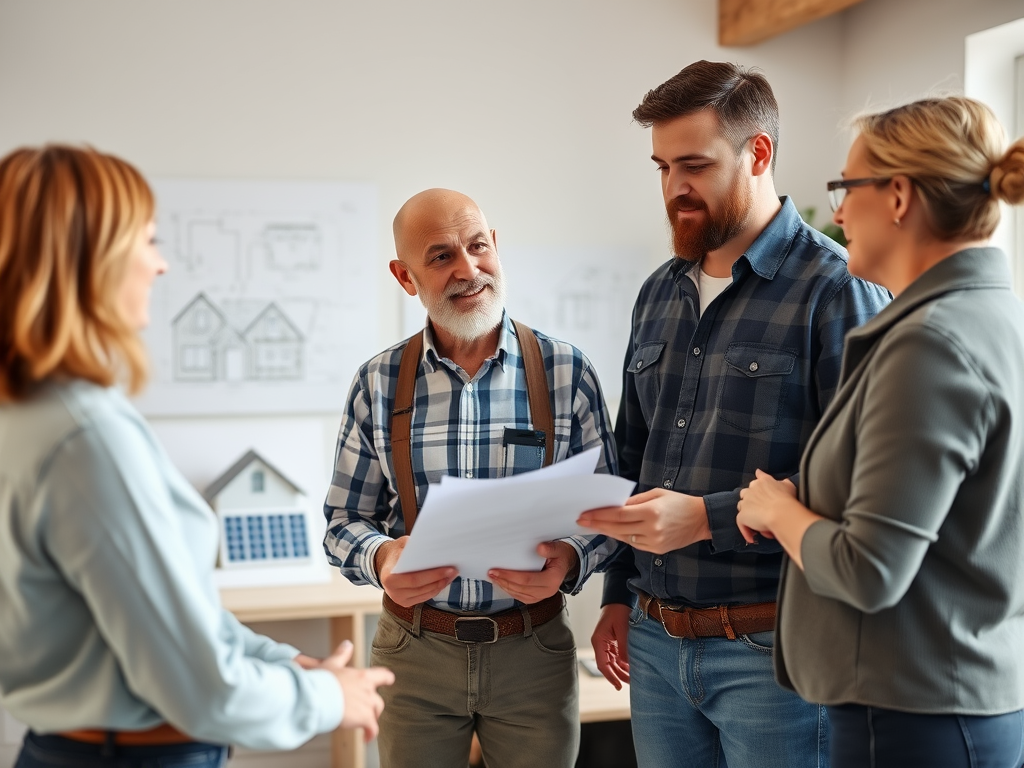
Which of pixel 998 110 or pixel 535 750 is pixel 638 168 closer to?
pixel 998 110

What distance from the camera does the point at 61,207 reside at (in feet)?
3.68

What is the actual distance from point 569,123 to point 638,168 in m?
0.33

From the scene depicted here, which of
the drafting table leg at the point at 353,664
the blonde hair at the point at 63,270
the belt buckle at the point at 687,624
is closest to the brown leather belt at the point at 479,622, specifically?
the belt buckle at the point at 687,624

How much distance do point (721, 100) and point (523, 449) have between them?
77 centimetres

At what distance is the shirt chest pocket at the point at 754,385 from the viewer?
171 cm

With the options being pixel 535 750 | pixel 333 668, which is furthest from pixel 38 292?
pixel 535 750

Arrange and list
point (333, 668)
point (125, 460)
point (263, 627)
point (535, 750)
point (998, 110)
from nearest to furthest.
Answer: point (125, 460) → point (333, 668) → point (535, 750) → point (998, 110) → point (263, 627)

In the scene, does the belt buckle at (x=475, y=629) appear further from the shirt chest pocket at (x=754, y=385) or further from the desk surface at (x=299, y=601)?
the desk surface at (x=299, y=601)

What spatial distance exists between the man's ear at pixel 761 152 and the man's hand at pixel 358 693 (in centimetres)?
115

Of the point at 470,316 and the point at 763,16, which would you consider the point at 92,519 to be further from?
the point at 763,16

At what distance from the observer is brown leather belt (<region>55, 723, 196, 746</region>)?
1.18 metres

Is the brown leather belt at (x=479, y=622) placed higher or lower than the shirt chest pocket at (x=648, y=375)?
lower

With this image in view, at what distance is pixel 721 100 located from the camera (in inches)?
71.6

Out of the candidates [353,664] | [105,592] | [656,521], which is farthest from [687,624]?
[353,664]
